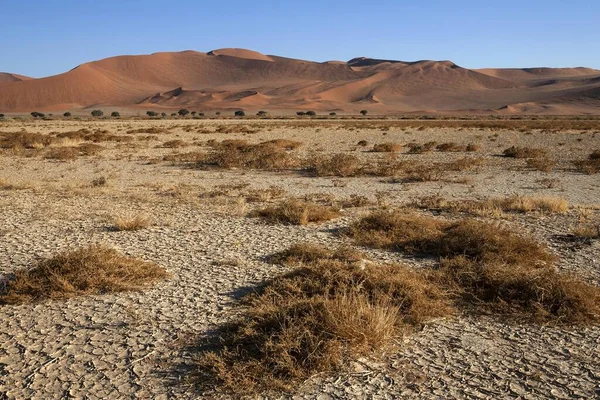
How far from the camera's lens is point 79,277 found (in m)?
6.12

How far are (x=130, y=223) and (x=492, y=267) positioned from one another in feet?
19.0

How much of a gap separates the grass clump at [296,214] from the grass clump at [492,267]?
953mm

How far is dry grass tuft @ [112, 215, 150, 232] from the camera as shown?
354 inches

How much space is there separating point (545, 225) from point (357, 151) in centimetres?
1650

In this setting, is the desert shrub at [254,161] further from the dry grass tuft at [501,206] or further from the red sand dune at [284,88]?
the red sand dune at [284,88]

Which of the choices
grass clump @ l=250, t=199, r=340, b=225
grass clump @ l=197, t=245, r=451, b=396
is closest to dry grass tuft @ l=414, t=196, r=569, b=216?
grass clump @ l=250, t=199, r=340, b=225

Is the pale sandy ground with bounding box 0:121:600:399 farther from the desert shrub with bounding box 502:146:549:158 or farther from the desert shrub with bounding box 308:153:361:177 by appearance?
the desert shrub with bounding box 502:146:549:158

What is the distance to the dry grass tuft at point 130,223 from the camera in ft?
29.5

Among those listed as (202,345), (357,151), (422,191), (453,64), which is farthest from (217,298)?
(453,64)

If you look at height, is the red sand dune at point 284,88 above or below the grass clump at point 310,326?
above

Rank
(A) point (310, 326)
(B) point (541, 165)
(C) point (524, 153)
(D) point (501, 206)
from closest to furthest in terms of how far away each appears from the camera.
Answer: (A) point (310, 326) < (D) point (501, 206) < (B) point (541, 165) < (C) point (524, 153)

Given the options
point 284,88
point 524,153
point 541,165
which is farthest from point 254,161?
point 284,88

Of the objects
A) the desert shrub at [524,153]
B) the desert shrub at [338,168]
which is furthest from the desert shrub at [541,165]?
the desert shrub at [338,168]

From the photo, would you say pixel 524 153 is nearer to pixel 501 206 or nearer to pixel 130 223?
pixel 501 206
